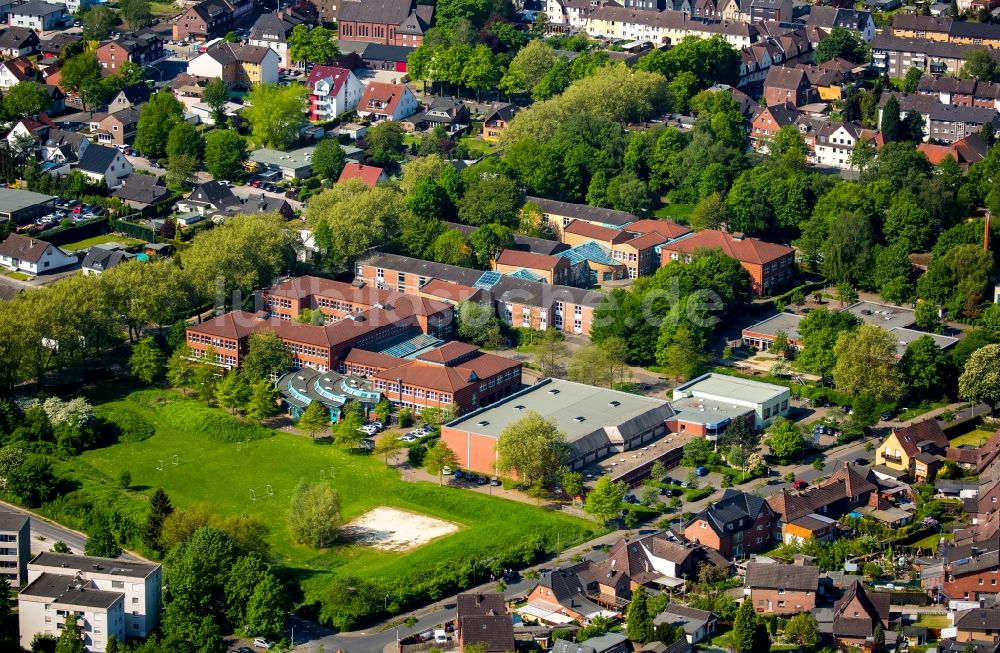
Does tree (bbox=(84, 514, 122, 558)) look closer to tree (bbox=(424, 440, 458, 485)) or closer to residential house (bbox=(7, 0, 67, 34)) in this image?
tree (bbox=(424, 440, 458, 485))

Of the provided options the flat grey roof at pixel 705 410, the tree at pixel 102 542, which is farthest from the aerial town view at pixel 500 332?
the tree at pixel 102 542

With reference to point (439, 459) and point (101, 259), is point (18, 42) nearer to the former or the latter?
point (101, 259)

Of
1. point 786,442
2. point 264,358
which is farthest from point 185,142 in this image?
point 786,442

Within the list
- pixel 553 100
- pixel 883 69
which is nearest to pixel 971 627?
pixel 553 100

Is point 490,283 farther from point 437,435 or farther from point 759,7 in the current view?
point 759,7

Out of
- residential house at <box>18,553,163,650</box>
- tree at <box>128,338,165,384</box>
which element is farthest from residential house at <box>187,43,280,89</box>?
residential house at <box>18,553,163,650</box>

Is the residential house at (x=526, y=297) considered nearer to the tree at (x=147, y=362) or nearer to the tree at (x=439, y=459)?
the tree at (x=147, y=362)
